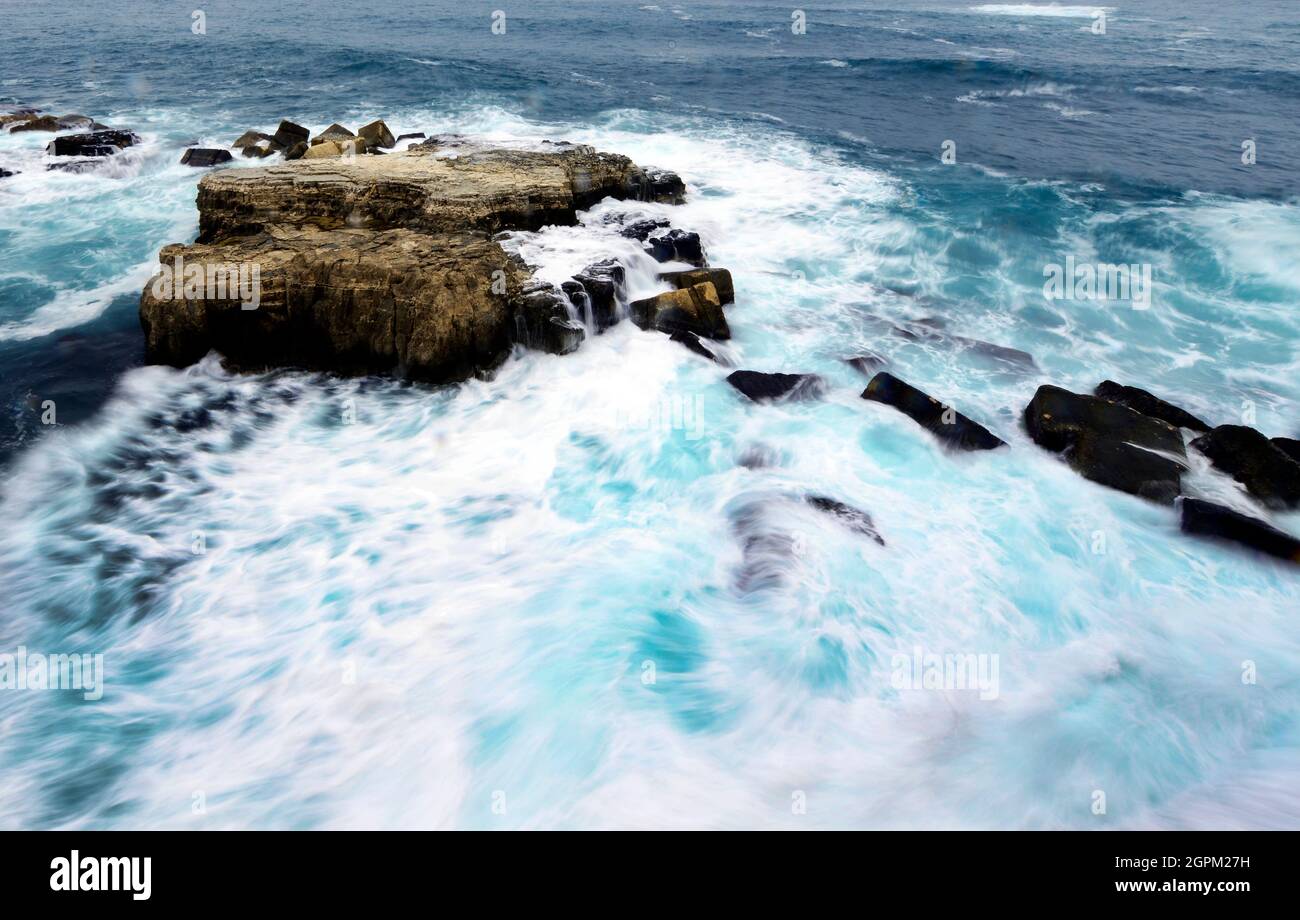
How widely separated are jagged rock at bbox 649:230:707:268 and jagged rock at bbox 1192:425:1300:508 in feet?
25.8

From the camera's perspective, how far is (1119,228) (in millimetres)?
14469

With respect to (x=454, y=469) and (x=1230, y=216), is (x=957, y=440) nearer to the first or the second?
(x=454, y=469)

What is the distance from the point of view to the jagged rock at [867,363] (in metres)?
9.62

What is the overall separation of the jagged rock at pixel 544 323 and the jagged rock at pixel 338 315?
0.70 ft

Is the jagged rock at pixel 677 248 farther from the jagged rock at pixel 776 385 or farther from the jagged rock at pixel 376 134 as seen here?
the jagged rock at pixel 376 134

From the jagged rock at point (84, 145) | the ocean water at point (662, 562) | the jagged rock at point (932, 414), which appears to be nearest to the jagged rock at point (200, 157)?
the jagged rock at point (84, 145)

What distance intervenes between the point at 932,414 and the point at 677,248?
18.7 feet

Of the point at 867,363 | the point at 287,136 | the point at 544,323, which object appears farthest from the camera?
the point at 287,136

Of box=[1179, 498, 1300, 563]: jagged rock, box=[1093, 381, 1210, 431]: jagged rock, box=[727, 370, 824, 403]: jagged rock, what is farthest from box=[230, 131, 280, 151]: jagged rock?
box=[1179, 498, 1300, 563]: jagged rock

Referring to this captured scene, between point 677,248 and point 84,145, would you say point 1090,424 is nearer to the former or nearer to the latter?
point 677,248

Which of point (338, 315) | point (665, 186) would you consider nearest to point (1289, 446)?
point (665, 186)

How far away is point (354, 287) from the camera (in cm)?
892

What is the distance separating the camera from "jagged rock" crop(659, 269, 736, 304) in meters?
11.1

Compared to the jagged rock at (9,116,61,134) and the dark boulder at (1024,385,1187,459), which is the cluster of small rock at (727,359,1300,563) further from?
the jagged rock at (9,116,61,134)
